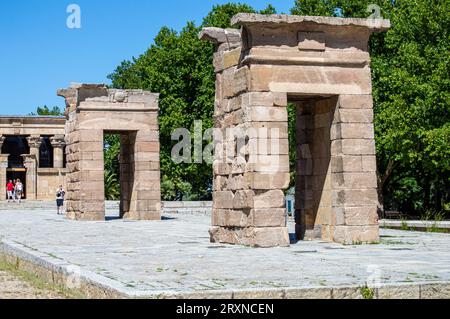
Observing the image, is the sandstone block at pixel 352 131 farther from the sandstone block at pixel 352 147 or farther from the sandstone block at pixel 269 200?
the sandstone block at pixel 269 200

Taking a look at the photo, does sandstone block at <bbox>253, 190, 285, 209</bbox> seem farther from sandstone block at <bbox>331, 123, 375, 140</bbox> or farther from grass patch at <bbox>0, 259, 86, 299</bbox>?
grass patch at <bbox>0, 259, 86, 299</bbox>

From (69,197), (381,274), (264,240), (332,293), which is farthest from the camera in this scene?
(69,197)

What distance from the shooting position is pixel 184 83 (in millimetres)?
45469

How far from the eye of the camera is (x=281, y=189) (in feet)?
48.2

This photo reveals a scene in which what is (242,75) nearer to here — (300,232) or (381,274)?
(300,232)

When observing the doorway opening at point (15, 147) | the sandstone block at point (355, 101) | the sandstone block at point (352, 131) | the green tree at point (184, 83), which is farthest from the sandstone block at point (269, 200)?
the doorway opening at point (15, 147)

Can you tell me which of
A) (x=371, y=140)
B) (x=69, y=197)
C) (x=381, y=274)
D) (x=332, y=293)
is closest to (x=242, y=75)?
(x=371, y=140)

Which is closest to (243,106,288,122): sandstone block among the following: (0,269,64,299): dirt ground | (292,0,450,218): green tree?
(0,269,64,299): dirt ground

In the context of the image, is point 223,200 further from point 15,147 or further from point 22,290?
point 15,147

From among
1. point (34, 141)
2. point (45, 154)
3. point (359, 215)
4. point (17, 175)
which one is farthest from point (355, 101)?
point (45, 154)

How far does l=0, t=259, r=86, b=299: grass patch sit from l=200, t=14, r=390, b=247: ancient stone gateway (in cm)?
418

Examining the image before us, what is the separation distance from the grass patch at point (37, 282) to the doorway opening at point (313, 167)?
235 inches

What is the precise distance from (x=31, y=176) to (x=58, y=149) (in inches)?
114
